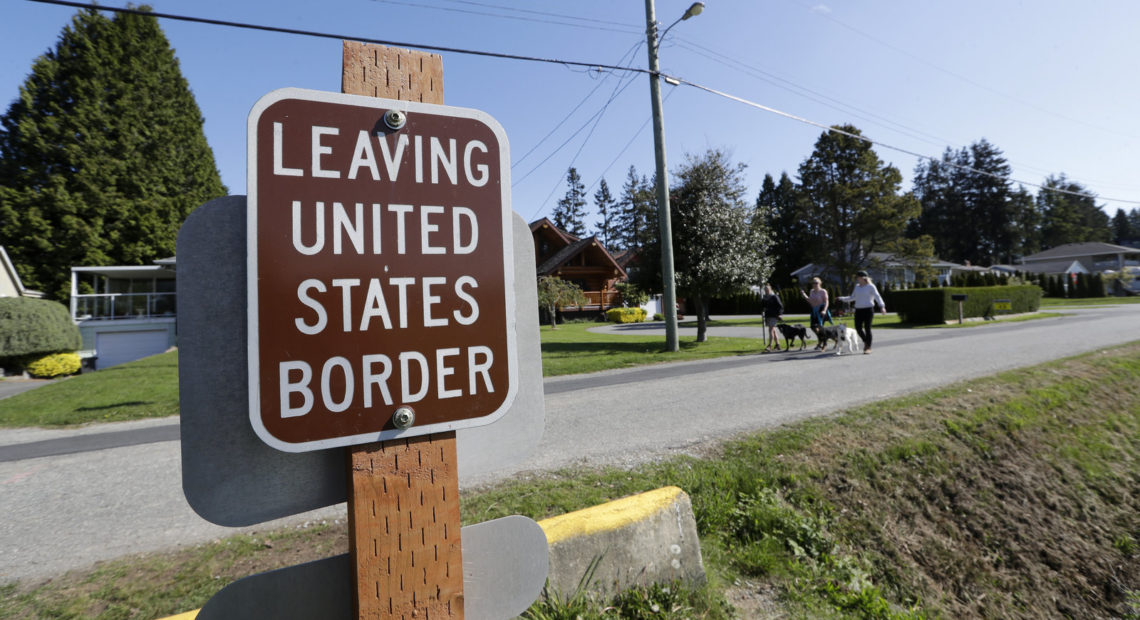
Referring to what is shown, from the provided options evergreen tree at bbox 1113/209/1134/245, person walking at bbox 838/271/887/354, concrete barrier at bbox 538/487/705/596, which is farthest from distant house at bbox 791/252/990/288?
evergreen tree at bbox 1113/209/1134/245

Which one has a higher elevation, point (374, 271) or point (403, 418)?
point (374, 271)

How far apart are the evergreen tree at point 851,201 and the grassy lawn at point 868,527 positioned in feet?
110

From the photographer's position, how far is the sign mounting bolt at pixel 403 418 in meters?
1.14

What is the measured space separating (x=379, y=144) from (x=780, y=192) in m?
74.2

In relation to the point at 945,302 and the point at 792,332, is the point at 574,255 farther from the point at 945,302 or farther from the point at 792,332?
the point at 792,332

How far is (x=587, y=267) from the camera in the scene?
3309 centimetres

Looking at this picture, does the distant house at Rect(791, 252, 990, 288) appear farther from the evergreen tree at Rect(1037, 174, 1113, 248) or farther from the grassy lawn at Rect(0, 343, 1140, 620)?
the evergreen tree at Rect(1037, 174, 1113, 248)

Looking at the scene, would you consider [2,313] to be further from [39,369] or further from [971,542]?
[971,542]

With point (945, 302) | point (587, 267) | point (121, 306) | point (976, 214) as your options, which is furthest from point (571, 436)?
point (976, 214)

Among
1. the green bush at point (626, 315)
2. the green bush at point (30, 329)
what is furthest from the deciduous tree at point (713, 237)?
the green bush at point (30, 329)

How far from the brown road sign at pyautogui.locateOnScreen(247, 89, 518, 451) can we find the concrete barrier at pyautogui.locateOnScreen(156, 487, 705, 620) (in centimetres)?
127

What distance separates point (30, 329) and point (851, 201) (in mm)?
42628

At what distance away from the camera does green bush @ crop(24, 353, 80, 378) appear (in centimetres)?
1627

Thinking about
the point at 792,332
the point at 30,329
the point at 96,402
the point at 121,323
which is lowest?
the point at 96,402
